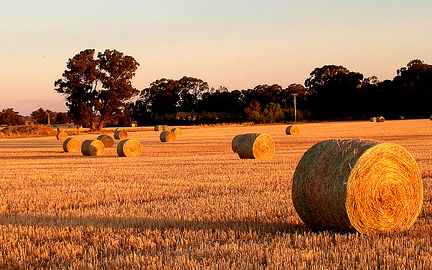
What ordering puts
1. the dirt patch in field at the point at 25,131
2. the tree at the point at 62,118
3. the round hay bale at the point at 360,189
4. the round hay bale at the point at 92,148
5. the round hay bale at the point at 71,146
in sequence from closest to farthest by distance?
the round hay bale at the point at 360,189 < the round hay bale at the point at 92,148 < the round hay bale at the point at 71,146 < the dirt patch in field at the point at 25,131 < the tree at the point at 62,118

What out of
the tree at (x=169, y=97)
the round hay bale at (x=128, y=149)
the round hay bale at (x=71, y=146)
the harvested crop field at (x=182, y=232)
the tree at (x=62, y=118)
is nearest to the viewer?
the harvested crop field at (x=182, y=232)

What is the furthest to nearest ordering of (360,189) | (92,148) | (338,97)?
(338,97)
(92,148)
(360,189)

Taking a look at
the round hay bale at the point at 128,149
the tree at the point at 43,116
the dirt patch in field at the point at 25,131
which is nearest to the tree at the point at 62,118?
the tree at the point at 43,116

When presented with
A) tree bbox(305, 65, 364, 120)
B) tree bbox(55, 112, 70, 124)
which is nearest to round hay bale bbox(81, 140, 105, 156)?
tree bbox(305, 65, 364, 120)

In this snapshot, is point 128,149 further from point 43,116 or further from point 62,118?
point 43,116

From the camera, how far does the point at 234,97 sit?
11300 cm

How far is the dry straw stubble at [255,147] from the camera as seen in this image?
17562mm

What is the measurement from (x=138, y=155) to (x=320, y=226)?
51.3 feet

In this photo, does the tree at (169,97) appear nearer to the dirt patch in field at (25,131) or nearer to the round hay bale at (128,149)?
the dirt patch in field at (25,131)

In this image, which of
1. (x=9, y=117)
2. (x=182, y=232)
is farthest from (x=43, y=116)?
(x=182, y=232)

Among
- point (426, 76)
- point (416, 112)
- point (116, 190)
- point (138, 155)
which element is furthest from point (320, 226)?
point (426, 76)

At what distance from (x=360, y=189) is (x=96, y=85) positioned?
6475 cm

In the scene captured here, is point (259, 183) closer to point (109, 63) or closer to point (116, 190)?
point (116, 190)

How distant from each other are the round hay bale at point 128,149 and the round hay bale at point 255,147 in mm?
5483
